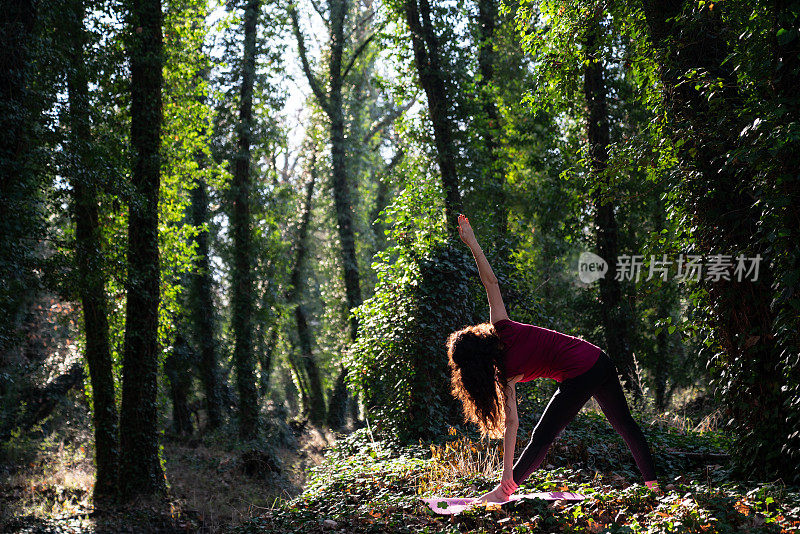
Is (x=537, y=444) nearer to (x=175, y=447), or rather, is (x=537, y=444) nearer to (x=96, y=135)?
(x=96, y=135)

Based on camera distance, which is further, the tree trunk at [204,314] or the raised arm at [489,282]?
the tree trunk at [204,314]

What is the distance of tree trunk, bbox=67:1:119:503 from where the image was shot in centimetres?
984

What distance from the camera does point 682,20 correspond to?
20.5 ft

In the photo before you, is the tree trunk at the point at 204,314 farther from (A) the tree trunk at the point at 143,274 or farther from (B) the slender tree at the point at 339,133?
(A) the tree trunk at the point at 143,274

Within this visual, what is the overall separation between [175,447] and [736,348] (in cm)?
1824

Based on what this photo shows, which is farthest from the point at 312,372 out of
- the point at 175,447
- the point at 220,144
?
the point at 220,144

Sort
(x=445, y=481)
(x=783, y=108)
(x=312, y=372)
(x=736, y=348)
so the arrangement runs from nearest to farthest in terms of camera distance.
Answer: (x=783, y=108), (x=736, y=348), (x=445, y=481), (x=312, y=372)

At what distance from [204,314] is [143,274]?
10807 mm

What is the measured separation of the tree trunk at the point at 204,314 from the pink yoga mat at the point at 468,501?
1729 centimetres

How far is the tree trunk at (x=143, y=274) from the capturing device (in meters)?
11.1

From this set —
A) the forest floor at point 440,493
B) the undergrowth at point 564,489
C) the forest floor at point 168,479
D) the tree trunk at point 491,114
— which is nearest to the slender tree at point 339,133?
the tree trunk at point 491,114

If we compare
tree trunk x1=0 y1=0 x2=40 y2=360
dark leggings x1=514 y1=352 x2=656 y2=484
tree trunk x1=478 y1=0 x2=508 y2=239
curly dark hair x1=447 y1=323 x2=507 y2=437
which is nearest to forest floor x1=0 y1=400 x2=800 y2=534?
dark leggings x1=514 y1=352 x2=656 y2=484

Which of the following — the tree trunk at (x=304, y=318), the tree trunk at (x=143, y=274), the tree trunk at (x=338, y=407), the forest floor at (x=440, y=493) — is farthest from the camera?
the tree trunk at (x=304, y=318)

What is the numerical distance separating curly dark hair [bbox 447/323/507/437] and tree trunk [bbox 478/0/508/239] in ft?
35.2
